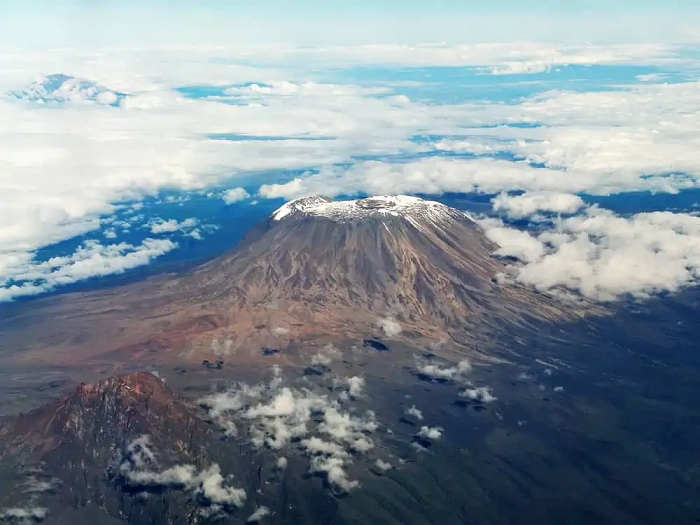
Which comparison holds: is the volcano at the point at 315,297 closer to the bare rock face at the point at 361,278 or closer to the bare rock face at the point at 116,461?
the bare rock face at the point at 361,278

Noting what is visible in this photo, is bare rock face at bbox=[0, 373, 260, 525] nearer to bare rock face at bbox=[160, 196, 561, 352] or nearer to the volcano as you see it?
the volcano

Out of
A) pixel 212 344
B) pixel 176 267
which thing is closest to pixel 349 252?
pixel 212 344

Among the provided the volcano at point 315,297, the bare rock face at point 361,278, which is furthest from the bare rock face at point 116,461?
the bare rock face at point 361,278

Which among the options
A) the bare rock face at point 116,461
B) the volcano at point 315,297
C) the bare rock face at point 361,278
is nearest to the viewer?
the bare rock face at point 116,461

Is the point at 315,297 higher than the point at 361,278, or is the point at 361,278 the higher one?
the point at 361,278

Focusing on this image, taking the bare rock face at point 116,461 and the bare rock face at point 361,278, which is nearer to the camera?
the bare rock face at point 116,461

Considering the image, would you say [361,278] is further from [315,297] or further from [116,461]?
[116,461]

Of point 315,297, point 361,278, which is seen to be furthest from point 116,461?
point 361,278

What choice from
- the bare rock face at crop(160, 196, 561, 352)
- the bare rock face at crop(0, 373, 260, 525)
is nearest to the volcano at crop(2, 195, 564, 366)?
the bare rock face at crop(160, 196, 561, 352)

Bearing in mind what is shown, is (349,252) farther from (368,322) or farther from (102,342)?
(102,342)

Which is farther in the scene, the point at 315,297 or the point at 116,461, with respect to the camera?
the point at 315,297

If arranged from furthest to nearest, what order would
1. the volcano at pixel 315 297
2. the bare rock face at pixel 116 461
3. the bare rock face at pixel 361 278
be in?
the bare rock face at pixel 361 278 < the volcano at pixel 315 297 < the bare rock face at pixel 116 461
